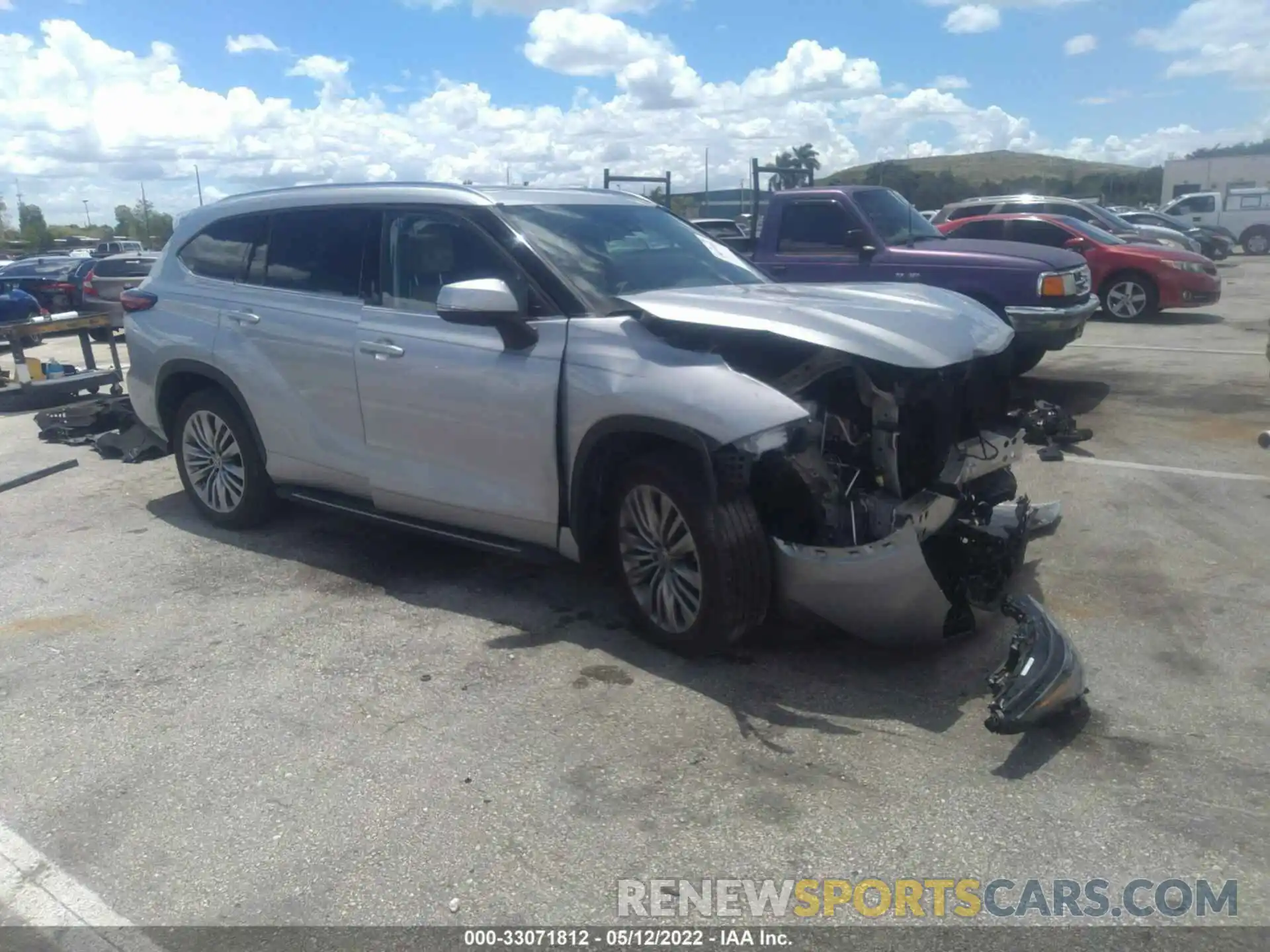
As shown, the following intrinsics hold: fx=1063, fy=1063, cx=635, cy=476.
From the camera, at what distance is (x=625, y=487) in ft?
14.3

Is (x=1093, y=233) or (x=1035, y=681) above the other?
(x=1093, y=233)

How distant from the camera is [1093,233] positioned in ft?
48.3

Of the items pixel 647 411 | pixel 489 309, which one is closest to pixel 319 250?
pixel 489 309

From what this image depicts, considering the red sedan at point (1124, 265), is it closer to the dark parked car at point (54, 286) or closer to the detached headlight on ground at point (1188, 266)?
the detached headlight on ground at point (1188, 266)

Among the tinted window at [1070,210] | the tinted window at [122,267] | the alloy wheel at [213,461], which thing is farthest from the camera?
the tinted window at [122,267]

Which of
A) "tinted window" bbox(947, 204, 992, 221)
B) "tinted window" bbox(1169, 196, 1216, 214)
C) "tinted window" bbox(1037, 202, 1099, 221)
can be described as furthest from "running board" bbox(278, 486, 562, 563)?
"tinted window" bbox(1169, 196, 1216, 214)

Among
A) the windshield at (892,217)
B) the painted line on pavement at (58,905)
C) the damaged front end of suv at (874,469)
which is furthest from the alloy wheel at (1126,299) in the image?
the painted line on pavement at (58,905)

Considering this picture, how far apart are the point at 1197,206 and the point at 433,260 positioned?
117ft

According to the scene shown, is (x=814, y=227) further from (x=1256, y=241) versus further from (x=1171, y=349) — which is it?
(x=1256, y=241)

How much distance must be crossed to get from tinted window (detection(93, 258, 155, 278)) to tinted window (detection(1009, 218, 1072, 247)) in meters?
14.2

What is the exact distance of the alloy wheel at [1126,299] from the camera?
47.3ft

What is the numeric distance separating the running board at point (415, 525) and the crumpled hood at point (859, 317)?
119 cm

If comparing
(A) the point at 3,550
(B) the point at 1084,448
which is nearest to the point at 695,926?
(A) the point at 3,550

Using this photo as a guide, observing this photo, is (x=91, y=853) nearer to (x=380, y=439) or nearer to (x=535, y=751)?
(x=535, y=751)
